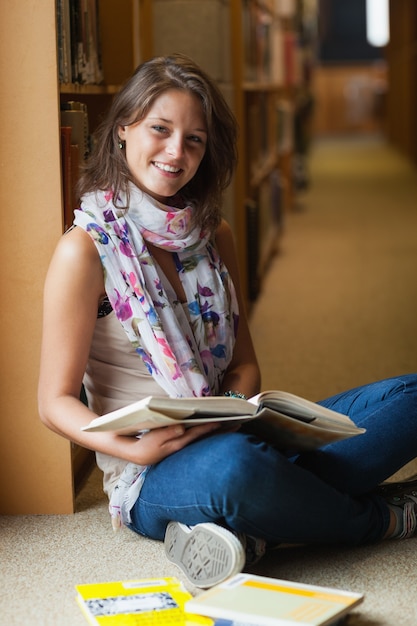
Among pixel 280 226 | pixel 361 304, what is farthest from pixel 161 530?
pixel 280 226

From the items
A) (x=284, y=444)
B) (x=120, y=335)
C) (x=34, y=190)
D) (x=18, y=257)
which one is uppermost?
(x=34, y=190)

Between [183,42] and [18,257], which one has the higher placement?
[183,42]

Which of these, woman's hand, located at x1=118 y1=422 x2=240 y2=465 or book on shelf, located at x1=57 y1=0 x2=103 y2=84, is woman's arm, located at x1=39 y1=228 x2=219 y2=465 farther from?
book on shelf, located at x1=57 y1=0 x2=103 y2=84

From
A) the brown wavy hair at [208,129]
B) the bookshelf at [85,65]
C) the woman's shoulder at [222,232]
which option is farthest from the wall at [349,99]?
the brown wavy hair at [208,129]

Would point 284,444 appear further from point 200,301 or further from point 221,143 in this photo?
point 221,143

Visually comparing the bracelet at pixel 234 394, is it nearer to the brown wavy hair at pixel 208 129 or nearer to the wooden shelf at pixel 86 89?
the brown wavy hair at pixel 208 129

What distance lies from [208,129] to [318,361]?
168 centimetres

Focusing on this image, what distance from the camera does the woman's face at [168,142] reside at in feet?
6.18

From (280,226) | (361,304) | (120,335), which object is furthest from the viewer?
(280,226)

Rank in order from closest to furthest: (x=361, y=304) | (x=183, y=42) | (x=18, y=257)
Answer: (x=18, y=257) → (x=183, y=42) → (x=361, y=304)

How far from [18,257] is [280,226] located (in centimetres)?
450

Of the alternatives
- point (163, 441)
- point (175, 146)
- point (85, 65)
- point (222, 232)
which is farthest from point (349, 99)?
point (163, 441)

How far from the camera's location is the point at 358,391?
7.02ft

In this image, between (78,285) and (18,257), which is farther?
(18,257)
